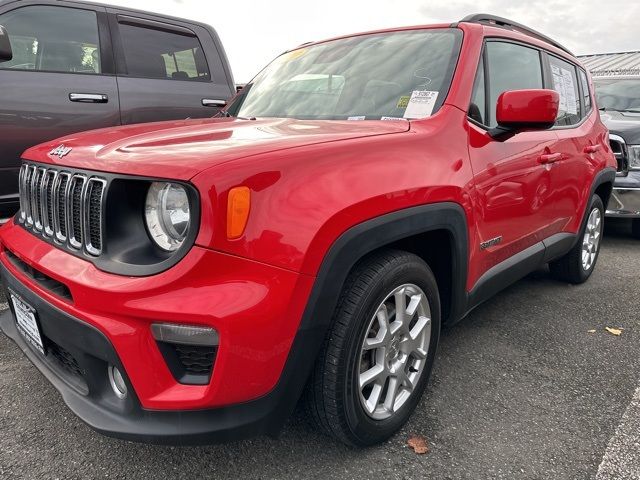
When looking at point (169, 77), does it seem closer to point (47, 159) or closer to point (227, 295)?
point (47, 159)

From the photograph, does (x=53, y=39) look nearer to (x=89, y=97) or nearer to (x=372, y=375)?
(x=89, y=97)

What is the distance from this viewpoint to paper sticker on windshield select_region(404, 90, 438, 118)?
7.23 feet

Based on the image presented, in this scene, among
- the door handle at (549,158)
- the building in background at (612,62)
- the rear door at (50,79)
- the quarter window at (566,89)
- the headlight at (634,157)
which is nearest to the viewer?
the door handle at (549,158)

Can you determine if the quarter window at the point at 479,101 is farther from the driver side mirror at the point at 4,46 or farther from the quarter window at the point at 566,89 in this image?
the driver side mirror at the point at 4,46

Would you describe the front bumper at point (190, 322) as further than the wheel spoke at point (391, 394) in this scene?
No

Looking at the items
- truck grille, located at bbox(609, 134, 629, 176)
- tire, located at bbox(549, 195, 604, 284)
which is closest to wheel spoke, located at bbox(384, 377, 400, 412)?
tire, located at bbox(549, 195, 604, 284)

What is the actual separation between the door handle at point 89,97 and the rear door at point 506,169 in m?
2.73

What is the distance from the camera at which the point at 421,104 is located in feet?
7.38

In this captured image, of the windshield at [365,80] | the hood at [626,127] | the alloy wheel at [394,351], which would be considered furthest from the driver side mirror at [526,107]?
the hood at [626,127]

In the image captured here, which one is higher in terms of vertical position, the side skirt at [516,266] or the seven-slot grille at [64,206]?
the seven-slot grille at [64,206]

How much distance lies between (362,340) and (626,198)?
4.45 m

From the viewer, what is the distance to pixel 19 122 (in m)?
3.39

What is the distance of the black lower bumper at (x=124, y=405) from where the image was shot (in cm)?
147

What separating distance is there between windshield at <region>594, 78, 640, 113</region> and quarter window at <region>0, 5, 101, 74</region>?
6.00 metres
